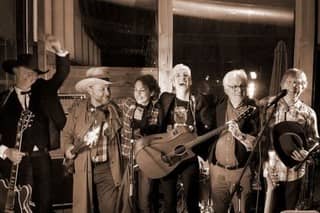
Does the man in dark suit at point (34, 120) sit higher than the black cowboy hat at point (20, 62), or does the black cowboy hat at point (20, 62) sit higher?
the black cowboy hat at point (20, 62)

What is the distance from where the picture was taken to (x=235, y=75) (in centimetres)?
236

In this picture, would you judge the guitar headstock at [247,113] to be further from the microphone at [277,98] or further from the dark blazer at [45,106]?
the dark blazer at [45,106]

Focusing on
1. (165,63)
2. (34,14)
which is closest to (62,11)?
(34,14)

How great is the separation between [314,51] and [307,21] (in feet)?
0.50

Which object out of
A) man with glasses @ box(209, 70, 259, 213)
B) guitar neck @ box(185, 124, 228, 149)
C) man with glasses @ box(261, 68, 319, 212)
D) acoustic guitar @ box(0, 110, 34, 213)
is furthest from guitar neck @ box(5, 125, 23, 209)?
man with glasses @ box(261, 68, 319, 212)

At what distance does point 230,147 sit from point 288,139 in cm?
31

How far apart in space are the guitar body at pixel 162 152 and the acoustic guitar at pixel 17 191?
0.48 meters

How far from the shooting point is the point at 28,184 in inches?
80.1

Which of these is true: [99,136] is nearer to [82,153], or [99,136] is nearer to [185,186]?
[82,153]

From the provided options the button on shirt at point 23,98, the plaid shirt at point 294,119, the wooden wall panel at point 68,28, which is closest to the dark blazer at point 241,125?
the plaid shirt at point 294,119

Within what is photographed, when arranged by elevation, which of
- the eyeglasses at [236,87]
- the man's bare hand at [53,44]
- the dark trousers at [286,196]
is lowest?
the dark trousers at [286,196]

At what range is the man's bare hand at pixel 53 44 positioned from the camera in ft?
6.68

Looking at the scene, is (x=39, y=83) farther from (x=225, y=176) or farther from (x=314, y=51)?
(x=314, y=51)

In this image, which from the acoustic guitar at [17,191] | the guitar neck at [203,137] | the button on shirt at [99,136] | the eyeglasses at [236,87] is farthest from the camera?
the eyeglasses at [236,87]
